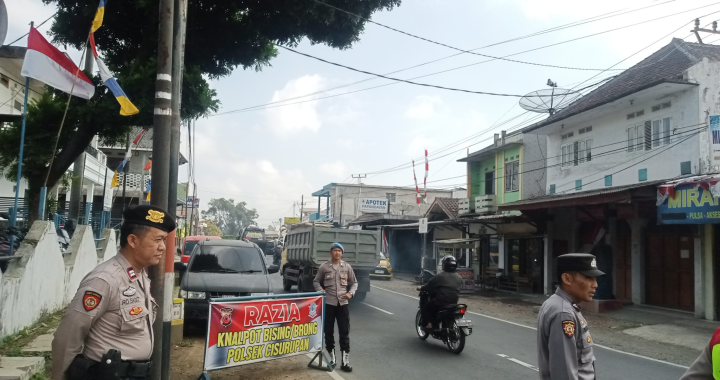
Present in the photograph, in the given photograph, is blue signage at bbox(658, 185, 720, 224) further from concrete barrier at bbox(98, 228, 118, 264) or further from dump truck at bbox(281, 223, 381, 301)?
concrete barrier at bbox(98, 228, 118, 264)

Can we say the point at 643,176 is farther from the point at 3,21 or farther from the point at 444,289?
the point at 3,21

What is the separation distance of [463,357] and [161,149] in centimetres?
606

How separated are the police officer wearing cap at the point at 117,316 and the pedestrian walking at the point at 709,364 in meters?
2.65

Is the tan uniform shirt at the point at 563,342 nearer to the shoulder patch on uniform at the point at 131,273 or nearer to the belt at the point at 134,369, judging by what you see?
the belt at the point at 134,369

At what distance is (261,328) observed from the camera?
6648mm

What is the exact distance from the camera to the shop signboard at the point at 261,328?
6195 mm

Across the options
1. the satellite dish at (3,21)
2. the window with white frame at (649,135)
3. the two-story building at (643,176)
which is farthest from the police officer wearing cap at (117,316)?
the window with white frame at (649,135)

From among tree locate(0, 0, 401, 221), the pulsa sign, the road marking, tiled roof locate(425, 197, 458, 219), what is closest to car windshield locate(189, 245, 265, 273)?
tree locate(0, 0, 401, 221)

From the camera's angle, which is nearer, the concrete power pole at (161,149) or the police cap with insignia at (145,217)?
the police cap with insignia at (145,217)

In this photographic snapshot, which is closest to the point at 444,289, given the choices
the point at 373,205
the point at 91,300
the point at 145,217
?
the point at 145,217

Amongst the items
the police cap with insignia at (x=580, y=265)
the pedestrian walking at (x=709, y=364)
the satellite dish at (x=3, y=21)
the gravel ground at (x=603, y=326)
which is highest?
the satellite dish at (x=3, y=21)

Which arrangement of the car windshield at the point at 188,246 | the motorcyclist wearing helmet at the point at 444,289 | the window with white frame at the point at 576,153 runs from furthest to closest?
1. the car windshield at the point at 188,246
2. the window with white frame at the point at 576,153
3. the motorcyclist wearing helmet at the point at 444,289

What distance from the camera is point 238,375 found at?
7105mm

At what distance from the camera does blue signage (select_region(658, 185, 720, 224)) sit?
41.3 feet
